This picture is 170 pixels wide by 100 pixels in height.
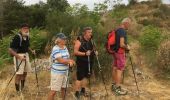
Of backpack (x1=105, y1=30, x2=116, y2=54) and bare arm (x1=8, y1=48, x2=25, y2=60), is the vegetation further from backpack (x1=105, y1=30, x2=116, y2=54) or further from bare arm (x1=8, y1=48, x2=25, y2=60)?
bare arm (x1=8, y1=48, x2=25, y2=60)

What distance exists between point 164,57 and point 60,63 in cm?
465

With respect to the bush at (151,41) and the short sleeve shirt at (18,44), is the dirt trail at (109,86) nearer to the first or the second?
the short sleeve shirt at (18,44)

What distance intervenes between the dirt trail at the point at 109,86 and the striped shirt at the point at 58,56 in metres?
1.41

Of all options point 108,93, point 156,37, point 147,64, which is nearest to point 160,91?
point 108,93

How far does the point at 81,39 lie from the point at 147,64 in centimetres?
444

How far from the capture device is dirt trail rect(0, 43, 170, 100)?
31.3 feet

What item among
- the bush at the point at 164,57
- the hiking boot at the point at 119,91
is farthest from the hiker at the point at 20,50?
the bush at the point at 164,57

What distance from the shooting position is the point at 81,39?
8.54m

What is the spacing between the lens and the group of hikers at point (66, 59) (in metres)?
8.01

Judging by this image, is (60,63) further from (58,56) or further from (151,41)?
(151,41)

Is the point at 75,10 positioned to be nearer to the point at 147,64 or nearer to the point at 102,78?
the point at 147,64

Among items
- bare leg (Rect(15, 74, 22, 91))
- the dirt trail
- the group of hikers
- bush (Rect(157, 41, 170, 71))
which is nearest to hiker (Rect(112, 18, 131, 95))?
the group of hikers

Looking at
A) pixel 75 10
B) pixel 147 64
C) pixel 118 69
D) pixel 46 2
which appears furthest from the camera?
pixel 46 2

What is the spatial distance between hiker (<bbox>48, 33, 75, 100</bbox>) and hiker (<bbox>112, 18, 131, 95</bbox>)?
5.20ft
